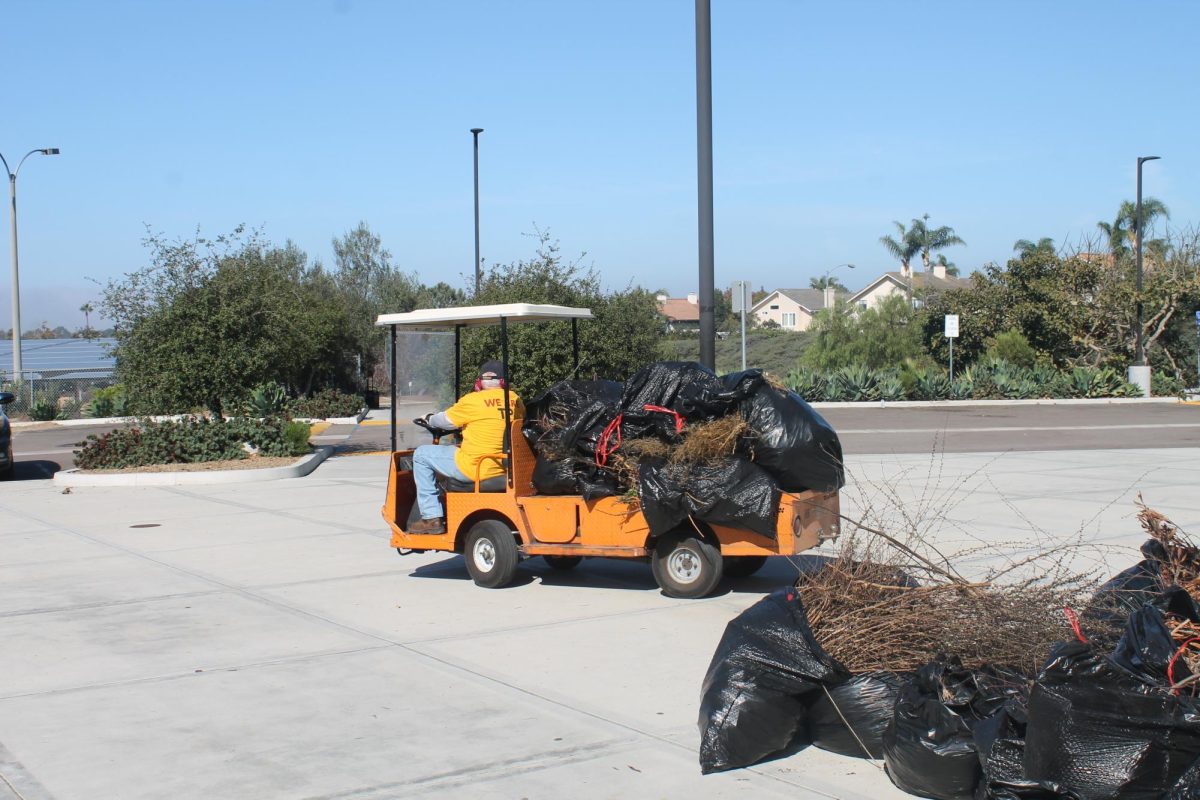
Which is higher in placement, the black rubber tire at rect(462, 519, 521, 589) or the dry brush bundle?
the dry brush bundle

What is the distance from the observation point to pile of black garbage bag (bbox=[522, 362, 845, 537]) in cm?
770

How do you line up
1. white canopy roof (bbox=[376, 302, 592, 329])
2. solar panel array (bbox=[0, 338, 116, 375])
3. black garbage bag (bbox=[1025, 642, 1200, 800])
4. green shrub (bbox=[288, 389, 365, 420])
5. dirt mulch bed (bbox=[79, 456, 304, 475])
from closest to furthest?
1. black garbage bag (bbox=[1025, 642, 1200, 800])
2. white canopy roof (bbox=[376, 302, 592, 329])
3. dirt mulch bed (bbox=[79, 456, 304, 475])
4. solar panel array (bbox=[0, 338, 116, 375])
5. green shrub (bbox=[288, 389, 365, 420])

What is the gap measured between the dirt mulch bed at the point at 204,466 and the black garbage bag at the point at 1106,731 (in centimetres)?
1397

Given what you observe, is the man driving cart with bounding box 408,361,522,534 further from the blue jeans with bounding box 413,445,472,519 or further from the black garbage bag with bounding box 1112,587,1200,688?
the black garbage bag with bounding box 1112,587,1200,688

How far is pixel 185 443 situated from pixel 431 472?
373 inches

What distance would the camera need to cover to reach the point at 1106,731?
13.2ft

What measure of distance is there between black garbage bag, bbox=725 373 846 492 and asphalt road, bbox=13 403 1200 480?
8552 mm

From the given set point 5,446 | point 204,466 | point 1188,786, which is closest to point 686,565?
point 1188,786

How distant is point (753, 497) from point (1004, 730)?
3.35m

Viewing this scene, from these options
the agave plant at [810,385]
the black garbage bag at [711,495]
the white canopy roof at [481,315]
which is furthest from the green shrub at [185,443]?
the agave plant at [810,385]

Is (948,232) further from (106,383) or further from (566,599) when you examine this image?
(566,599)

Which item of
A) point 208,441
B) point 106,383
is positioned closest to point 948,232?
point 106,383

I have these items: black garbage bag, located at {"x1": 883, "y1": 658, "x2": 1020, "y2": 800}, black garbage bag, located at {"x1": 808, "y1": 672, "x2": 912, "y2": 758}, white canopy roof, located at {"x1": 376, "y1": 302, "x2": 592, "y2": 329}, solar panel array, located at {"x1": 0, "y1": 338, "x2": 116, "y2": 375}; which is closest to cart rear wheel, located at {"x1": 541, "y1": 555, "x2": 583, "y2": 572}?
white canopy roof, located at {"x1": 376, "y1": 302, "x2": 592, "y2": 329}

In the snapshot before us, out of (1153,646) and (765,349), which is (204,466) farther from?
(765,349)
